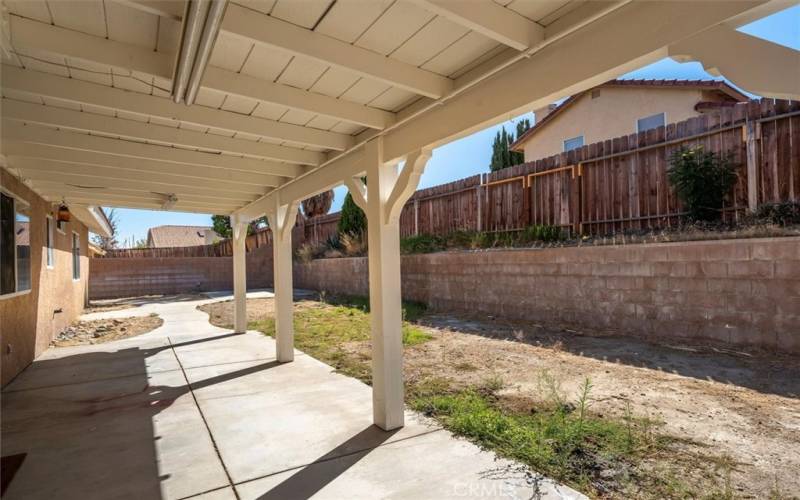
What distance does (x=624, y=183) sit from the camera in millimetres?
7059

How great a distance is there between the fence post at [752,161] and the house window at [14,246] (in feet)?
28.2

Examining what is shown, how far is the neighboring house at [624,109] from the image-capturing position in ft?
34.2

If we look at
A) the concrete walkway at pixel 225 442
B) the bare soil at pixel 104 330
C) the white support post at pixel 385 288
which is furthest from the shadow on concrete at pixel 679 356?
the bare soil at pixel 104 330

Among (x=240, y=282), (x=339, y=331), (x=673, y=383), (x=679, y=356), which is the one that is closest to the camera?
(x=673, y=383)

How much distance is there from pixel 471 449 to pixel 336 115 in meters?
2.53

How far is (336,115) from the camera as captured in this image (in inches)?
125

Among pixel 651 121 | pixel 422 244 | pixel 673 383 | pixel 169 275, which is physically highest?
pixel 651 121

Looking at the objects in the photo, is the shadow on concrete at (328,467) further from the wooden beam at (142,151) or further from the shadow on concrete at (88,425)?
the wooden beam at (142,151)

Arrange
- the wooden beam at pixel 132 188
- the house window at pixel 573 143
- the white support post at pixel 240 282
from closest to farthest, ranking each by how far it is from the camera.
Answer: the wooden beam at pixel 132 188, the white support post at pixel 240 282, the house window at pixel 573 143

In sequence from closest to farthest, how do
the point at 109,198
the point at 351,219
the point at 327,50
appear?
the point at 327,50, the point at 109,198, the point at 351,219

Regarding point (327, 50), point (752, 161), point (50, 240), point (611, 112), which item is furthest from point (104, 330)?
point (611, 112)

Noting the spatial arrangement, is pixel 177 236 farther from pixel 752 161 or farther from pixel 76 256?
pixel 752 161

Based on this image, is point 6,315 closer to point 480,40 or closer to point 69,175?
point 69,175

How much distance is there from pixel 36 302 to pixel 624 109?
42.8 ft
